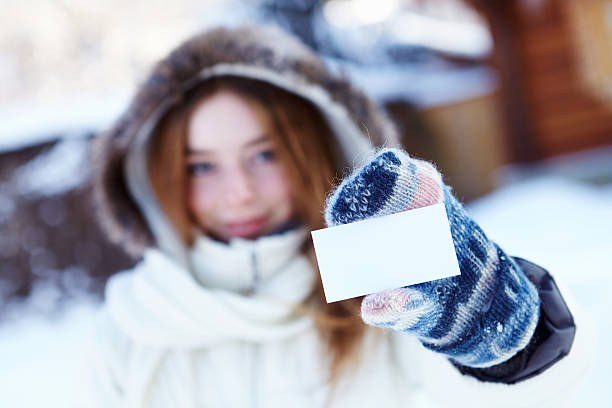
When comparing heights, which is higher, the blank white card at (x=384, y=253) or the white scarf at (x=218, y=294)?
the blank white card at (x=384, y=253)

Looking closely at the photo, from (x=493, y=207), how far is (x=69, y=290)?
2.65 metres

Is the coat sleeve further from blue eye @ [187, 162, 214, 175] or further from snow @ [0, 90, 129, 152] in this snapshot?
snow @ [0, 90, 129, 152]

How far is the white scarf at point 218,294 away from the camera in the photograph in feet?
2.74

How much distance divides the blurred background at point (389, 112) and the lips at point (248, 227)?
32cm

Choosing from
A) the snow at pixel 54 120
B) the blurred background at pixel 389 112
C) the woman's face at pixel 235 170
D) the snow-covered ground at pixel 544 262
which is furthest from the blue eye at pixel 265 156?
the snow at pixel 54 120

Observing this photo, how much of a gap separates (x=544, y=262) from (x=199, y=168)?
0.59m

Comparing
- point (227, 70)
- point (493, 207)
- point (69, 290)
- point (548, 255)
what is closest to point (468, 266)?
point (227, 70)

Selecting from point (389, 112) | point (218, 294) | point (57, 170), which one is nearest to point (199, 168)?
point (218, 294)

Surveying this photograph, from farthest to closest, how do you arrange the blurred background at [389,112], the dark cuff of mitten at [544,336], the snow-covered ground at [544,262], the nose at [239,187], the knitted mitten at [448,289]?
the blurred background at [389,112]
the snow-covered ground at [544,262]
the nose at [239,187]
the dark cuff of mitten at [544,336]
the knitted mitten at [448,289]

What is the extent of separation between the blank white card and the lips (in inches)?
16.6

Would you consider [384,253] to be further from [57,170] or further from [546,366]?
[57,170]

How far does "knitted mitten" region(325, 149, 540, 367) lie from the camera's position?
18.3 inches

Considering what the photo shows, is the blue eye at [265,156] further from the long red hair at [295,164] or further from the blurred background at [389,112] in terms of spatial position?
the blurred background at [389,112]

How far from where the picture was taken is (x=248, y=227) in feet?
2.89
